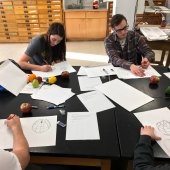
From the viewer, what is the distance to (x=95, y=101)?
4.20 feet

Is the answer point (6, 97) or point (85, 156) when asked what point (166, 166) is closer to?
point (85, 156)

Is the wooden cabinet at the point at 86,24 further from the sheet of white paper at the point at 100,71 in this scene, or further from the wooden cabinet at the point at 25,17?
the sheet of white paper at the point at 100,71

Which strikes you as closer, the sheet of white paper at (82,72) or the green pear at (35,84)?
the green pear at (35,84)

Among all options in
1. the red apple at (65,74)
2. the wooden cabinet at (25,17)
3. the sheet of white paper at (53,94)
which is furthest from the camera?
the wooden cabinet at (25,17)

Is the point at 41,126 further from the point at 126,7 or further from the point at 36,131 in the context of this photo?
the point at 126,7

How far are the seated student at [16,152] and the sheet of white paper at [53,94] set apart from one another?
268 millimetres

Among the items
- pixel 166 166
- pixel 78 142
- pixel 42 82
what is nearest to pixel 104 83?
pixel 42 82

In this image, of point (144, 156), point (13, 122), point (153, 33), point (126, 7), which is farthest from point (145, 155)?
point (126, 7)

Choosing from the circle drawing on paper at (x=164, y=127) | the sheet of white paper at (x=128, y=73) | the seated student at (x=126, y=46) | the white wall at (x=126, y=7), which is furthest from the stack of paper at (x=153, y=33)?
the circle drawing on paper at (x=164, y=127)

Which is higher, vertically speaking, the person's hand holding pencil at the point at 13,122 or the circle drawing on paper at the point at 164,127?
the person's hand holding pencil at the point at 13,122

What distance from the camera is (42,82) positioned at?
4.95ft

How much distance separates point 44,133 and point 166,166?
0.59m

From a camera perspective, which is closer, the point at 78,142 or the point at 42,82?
the point at 78,142

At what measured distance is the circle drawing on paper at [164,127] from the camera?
1016mm
